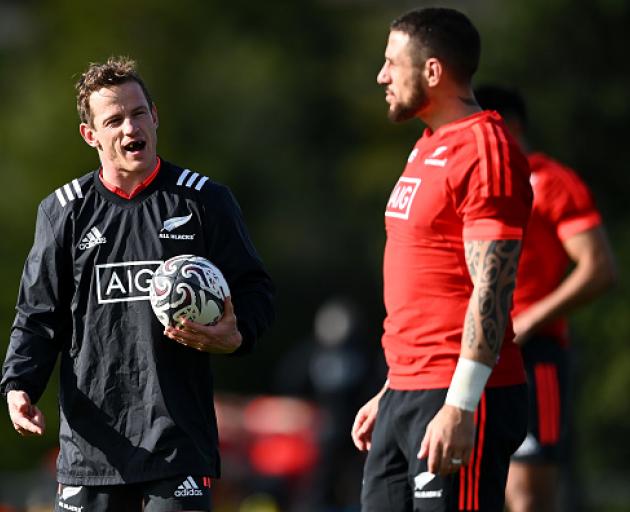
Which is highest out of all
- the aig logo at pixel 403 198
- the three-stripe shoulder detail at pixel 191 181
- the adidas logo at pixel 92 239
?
the three-stripe shoulder detail at pixel 191 181

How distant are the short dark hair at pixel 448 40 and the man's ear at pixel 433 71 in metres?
0.02

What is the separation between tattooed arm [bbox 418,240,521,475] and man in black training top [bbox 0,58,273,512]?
0.98 m

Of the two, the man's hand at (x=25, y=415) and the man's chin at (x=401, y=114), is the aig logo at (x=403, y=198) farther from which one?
the man's hand at (x=25, y=415)

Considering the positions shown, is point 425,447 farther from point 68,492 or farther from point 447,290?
point 68,492

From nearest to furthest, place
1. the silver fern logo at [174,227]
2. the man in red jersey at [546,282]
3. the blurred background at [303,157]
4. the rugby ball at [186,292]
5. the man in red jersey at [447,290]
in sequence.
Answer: the man in red jersey at [447,290] → the rugby ball at [186,292] → the silver fern logo at [174,227] → the man in red jersey at [546,282] → the blurred background at [303,157]

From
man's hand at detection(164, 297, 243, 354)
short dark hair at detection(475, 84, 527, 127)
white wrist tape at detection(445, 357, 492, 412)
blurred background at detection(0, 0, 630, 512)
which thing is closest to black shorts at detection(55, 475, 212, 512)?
man's hand at detection(164, 297, 243, 354)

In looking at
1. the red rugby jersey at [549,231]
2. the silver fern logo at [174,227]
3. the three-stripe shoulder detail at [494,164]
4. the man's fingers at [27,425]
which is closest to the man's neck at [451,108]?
the three-stripe shoulder detail at [494,164]

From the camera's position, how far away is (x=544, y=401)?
312 inches

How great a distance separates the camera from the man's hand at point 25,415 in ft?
20.4

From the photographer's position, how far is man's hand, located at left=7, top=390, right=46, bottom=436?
6227 mm

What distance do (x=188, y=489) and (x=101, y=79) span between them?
1.75m

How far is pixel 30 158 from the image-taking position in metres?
31.6

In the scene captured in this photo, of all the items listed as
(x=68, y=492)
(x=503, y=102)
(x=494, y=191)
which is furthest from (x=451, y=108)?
(x=68, y=492)

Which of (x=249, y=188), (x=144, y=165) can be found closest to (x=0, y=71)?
(x=249, y=188)
